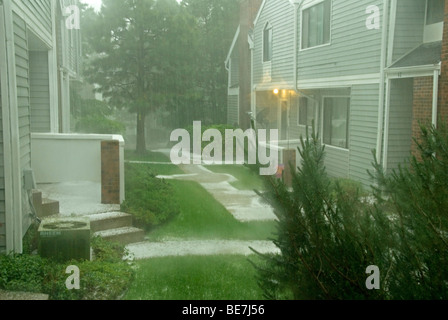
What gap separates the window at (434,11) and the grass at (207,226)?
511 cm

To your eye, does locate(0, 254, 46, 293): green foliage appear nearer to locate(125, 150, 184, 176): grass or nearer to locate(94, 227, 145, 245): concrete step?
locate(94, 227, 145, 245): concrete step

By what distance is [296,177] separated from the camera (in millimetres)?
3656

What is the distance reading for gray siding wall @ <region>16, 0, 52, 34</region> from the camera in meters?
8.53

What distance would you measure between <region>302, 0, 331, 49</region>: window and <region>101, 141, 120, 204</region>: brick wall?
7.41 m

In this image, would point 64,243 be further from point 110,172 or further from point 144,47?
point 144,47

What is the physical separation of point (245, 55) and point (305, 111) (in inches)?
238

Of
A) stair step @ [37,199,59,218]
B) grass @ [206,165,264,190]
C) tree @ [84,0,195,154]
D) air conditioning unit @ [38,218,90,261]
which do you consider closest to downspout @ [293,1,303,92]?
grass @ [206,165,264,190]

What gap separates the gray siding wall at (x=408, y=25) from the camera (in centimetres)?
1073

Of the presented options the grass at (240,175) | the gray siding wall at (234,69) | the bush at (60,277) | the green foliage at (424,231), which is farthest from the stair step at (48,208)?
the gray siding wall at (234,69)

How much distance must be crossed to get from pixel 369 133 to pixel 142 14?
9.99 meters

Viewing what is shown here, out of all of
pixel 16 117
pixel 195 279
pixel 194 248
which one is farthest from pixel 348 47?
pixel 16 117

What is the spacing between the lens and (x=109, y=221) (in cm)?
819
